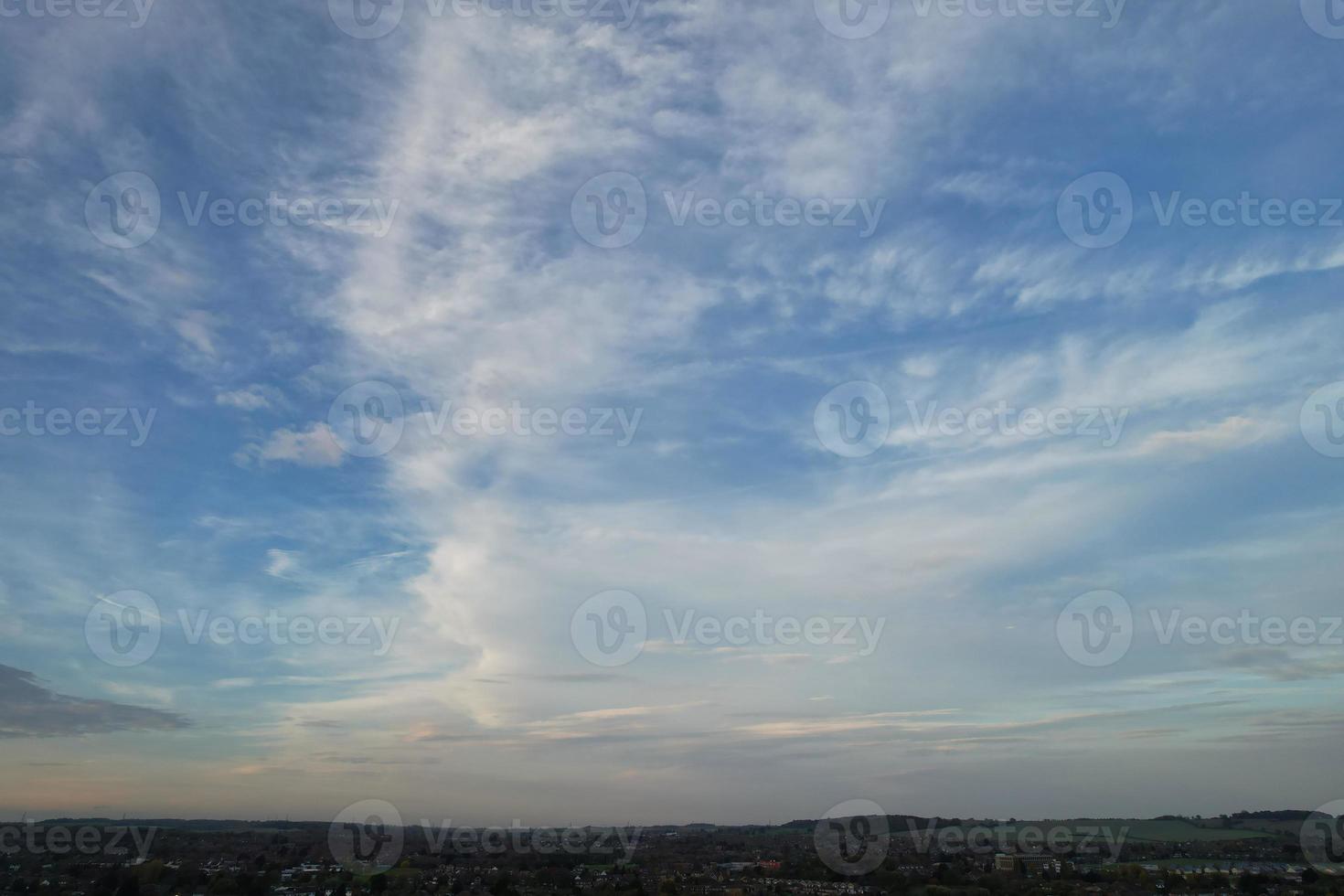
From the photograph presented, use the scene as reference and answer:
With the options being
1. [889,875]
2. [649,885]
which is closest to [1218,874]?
[889,875]

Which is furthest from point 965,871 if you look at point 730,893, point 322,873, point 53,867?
point 53,867

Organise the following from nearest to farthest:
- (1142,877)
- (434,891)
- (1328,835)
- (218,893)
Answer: (218,893) → (434,891) → (1142,877) → (1328,835)

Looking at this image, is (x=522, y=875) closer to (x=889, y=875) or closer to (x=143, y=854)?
(x=889, y=875)

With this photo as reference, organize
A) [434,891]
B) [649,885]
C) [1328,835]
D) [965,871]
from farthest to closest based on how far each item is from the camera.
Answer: [1328,835] → [965,871] → [649,885] → [434,891]

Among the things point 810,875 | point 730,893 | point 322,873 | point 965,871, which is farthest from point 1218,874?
point 322,873

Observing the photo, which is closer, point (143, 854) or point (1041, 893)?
point (1041, 893)

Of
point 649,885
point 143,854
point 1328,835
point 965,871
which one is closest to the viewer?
point 649,885

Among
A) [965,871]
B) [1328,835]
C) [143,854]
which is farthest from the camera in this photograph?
[1328,835]

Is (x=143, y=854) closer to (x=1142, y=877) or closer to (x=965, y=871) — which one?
(x=965, y=871)
